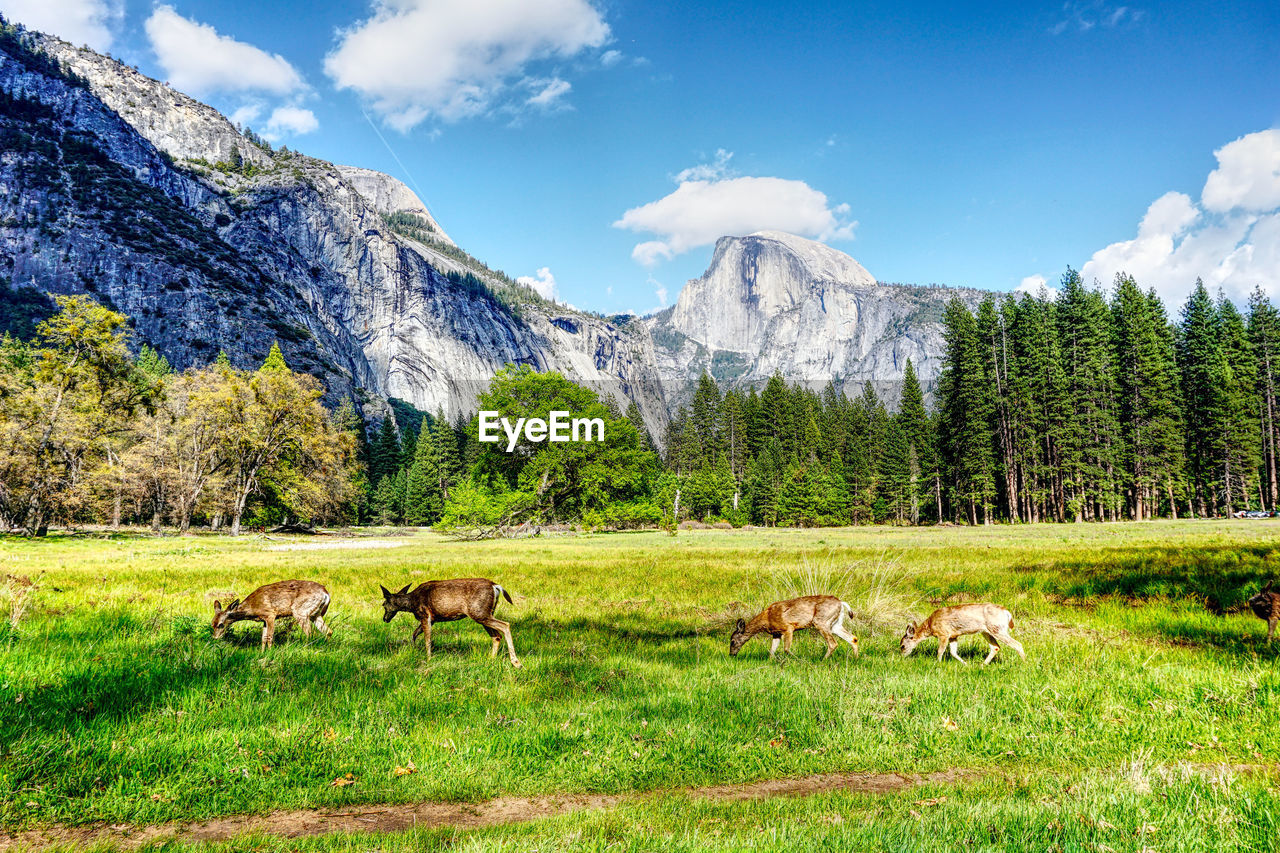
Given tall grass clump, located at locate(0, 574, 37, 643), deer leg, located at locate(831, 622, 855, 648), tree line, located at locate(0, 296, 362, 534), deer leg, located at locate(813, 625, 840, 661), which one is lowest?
deer leg, located at locate(813, 625, 840, 661)

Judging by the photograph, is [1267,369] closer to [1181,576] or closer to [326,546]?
[1181,576]

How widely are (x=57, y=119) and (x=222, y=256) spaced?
58.1m

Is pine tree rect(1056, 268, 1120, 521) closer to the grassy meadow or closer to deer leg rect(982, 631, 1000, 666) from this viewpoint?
the grassy meadow

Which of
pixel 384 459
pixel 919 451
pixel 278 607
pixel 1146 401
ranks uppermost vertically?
pixel 1146 401

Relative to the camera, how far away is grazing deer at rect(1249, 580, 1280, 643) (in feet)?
30.7

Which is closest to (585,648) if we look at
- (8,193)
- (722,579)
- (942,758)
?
(942,758)

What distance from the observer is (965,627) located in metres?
9.29

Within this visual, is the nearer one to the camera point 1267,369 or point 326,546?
point 326,546

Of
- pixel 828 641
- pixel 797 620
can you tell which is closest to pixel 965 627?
pixel 828 641

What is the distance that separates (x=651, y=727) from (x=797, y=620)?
431 cm

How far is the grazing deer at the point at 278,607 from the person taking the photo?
30.0 feet

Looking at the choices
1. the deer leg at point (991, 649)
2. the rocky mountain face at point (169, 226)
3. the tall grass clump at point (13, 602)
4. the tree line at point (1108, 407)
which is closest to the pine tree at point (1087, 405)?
the tree line at point (1108, 407)

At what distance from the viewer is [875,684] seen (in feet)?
25.2

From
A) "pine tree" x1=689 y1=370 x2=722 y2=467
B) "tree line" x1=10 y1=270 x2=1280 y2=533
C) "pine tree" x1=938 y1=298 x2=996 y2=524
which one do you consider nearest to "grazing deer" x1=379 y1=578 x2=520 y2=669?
"tree line" x1=10 y1=270 x2=1280 y2=533
